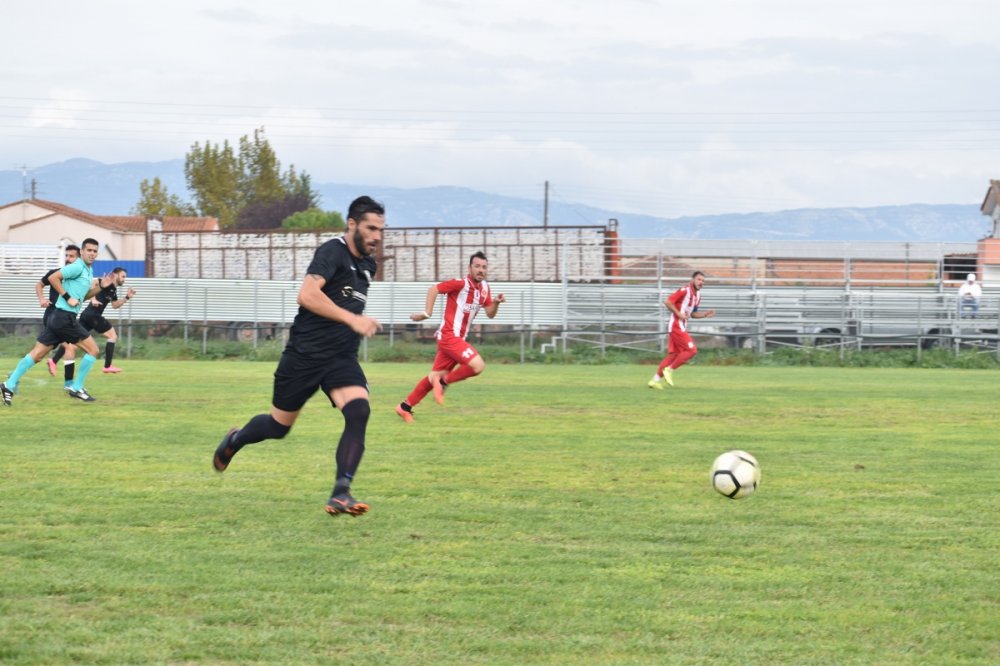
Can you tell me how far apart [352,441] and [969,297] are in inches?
1212

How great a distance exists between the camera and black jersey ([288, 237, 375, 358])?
7.94m

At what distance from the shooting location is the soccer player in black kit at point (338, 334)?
776 cm

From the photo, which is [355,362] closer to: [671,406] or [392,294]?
[671,406]

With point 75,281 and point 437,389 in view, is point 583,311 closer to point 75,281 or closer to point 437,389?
point 437,389

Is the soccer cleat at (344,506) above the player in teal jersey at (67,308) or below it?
below

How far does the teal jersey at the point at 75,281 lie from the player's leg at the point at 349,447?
920cm

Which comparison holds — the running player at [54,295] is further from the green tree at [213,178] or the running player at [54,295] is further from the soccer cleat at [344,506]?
the green tree at [213,178]

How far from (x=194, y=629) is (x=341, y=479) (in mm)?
2344

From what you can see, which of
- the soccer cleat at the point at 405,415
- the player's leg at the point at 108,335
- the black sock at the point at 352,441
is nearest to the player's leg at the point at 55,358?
the player's leg at the point at 108,335

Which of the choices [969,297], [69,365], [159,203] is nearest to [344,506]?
[69,365]

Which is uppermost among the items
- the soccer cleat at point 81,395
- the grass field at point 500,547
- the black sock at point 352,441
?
the black sock at point 352,441

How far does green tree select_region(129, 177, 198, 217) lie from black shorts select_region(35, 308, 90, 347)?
8473cm

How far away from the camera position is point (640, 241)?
1613 inches

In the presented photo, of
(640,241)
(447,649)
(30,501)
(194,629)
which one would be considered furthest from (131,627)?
(640,241)
